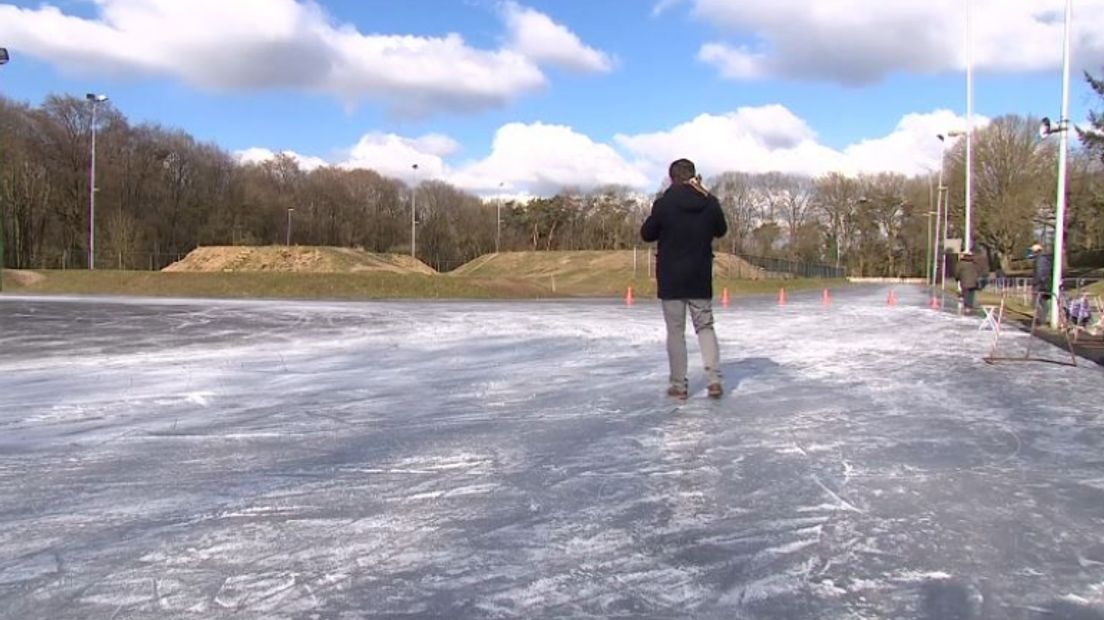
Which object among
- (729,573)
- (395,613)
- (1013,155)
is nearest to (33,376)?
(395,613)

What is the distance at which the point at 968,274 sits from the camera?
73.5 ft

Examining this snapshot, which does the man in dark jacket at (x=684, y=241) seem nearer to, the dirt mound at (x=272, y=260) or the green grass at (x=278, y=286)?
the green grass at (x=278, y=286)

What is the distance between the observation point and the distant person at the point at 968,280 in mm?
22422

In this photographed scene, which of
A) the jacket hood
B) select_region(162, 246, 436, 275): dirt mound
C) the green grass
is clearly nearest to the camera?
the jacket hood

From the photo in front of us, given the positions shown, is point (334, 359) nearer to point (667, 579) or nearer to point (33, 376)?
point (33, 376)

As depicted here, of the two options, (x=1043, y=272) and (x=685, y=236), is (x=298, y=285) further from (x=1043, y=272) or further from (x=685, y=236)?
(x=685, y=236)

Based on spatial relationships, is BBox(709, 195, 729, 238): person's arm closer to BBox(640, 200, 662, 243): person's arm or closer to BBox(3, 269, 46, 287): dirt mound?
BBox(640, 200, 662, 243): person's arm

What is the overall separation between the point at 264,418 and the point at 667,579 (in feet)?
14.3

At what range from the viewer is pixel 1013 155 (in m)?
77.9

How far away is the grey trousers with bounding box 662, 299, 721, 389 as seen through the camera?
7242 millimetres

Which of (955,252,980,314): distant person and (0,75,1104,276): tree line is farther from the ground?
(0,75,1104,276): tree line

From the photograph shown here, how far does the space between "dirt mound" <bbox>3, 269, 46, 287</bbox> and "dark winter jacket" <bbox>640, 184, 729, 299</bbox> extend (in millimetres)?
47562

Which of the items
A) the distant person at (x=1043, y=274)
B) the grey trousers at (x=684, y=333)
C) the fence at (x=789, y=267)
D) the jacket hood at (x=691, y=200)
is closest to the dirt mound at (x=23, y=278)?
the distant person at (x=1043, y=274)

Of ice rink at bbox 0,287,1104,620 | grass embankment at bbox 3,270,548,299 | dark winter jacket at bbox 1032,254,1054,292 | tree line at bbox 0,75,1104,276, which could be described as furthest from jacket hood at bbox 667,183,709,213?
tree line at bbox 0,75,1104,276
